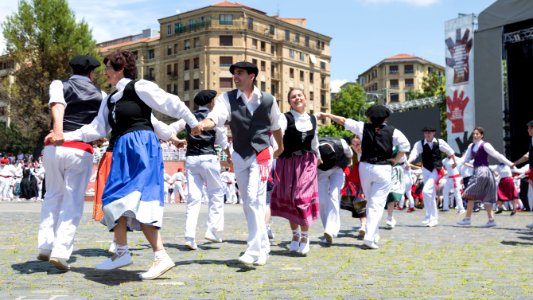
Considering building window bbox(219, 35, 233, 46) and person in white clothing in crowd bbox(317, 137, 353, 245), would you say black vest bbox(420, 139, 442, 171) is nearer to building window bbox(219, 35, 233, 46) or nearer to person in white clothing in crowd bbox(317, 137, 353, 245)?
person in white clothing in crowd bbox(317, 137, 353, 245)

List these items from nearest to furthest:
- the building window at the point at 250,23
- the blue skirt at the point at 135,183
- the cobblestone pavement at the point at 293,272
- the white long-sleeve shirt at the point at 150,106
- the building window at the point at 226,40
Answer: the cobblestone pavement at the point at 293,272 → the blue skirt at the point at 135,183 → the white long-sleeve shirt at the point at 150,106 → the building window at the point at 226,40 → the building window at the point at 250,23

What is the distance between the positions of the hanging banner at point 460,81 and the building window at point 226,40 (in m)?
46.3

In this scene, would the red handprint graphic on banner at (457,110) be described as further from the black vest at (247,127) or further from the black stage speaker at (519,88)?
the black vest at (247,127)

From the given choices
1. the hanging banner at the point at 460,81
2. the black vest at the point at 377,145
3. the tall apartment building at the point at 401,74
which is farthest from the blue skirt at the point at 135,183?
the tall apartment building at the point at 401,74

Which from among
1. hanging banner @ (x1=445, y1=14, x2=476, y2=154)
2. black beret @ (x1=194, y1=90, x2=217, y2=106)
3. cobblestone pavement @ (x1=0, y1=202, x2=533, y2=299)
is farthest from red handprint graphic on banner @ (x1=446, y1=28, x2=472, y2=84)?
black beret @ (x1=194, y1=90, x2=217, y2=106)

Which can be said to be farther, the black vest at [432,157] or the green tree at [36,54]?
the green tree at [36,54]

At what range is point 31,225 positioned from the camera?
1259 cm

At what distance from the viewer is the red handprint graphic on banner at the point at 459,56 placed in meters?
32.4

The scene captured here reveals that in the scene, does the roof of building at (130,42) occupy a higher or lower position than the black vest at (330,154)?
higher

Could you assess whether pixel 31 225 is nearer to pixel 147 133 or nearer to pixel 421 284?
pixel 147 133

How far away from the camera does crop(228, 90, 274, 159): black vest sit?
6.64 meters

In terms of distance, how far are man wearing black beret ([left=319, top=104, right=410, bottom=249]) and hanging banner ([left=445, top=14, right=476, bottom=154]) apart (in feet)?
78.6

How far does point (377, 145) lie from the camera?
893cm

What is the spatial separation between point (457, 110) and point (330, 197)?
1018 inches
